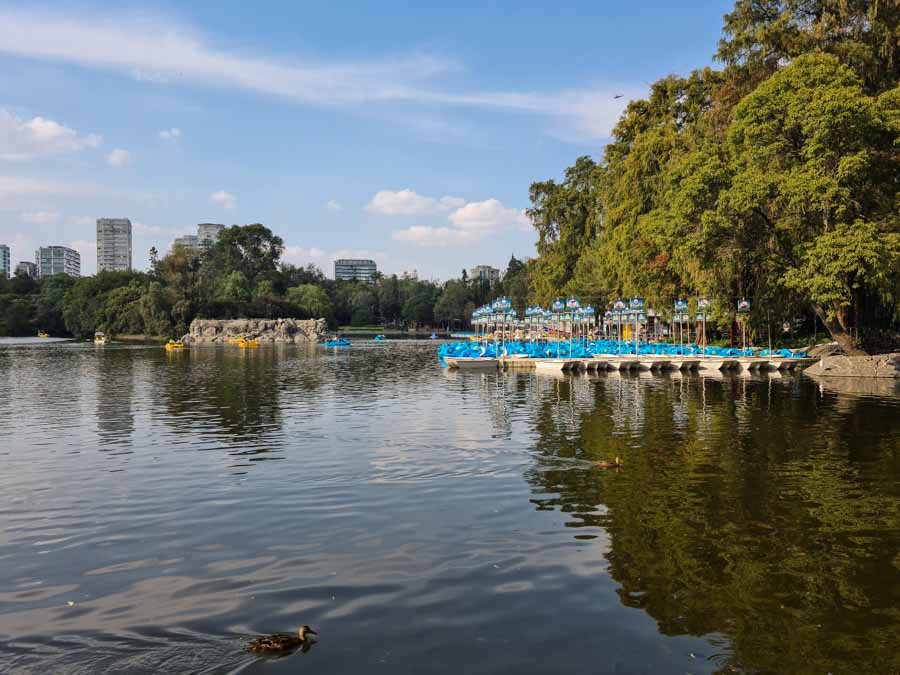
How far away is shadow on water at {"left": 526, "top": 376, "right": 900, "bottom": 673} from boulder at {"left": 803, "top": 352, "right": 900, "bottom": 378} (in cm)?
1736

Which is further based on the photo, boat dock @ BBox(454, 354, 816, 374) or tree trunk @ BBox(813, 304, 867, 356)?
boat dock @ BBox(454, 354, 816, 374)

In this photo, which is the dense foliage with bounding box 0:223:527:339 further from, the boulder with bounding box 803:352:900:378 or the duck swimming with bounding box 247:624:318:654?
the duck swimming with bounding box 247:624:318:654

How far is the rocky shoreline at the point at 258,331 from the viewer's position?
13838 cm

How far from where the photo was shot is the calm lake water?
808cm

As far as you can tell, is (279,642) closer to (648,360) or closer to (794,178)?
(794,178)

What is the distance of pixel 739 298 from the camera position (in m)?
54.3

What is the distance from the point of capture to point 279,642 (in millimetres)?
7930

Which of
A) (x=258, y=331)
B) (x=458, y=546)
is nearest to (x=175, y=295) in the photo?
(x=258, y=331)

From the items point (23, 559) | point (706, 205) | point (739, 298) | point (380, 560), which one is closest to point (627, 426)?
point (380, 560)

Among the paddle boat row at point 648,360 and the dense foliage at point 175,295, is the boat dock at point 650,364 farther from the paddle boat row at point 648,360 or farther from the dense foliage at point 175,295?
the dense foliage at point 175,295

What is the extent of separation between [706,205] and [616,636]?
135 ft

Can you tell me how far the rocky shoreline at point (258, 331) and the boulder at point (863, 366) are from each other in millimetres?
109164

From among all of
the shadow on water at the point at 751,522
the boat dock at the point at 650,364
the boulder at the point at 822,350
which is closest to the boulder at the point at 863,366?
the boat dock at the point at 650,364

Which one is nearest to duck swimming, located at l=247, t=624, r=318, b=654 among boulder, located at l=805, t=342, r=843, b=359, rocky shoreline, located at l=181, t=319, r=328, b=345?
boulder, located at l=805, t=342, r=843, b=359
